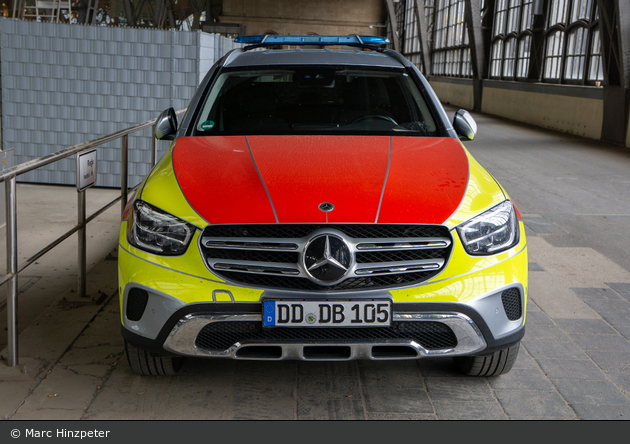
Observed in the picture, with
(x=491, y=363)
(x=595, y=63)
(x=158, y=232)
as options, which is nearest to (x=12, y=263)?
(x=158, y=232)

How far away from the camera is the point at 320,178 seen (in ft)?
8.87

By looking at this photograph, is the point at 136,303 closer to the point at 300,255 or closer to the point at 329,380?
the point at 300,255

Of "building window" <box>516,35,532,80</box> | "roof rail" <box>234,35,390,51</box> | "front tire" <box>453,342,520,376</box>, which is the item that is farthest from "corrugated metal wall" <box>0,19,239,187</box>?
"building window" <box>516,35,532,80</box>

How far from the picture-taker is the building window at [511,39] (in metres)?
20.4

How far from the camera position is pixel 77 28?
7.76m

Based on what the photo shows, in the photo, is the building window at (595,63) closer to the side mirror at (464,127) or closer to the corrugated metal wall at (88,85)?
the corrugated metal wall at (88,85)

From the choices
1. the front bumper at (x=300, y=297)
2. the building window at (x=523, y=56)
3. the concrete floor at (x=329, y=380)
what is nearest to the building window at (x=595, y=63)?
the building window at (x=523, y=56)

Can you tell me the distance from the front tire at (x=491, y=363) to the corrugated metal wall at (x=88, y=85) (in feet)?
19.7

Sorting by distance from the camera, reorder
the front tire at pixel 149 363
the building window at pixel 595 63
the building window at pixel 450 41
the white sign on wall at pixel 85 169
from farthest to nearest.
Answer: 1. the building window at pixel 450 41
2. the building window at pixel 595 63
3. the white sign on wall at pixel 85 169
4. the front tire at pixel 149 363

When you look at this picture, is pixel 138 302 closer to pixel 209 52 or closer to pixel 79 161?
pixel 79 161

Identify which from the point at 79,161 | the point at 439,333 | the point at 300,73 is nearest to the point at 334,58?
the point at 300,73

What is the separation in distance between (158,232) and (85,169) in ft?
4.82

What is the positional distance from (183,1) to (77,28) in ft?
111

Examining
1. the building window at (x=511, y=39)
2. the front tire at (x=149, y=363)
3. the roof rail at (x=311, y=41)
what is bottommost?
the front tire at (x=149, y=363)
